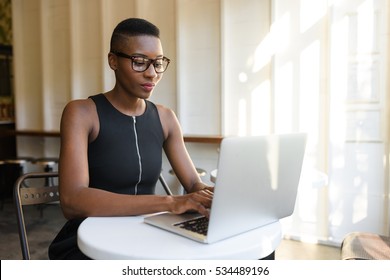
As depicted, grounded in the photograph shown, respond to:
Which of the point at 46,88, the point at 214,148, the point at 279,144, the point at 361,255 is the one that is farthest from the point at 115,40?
the point at 46,88

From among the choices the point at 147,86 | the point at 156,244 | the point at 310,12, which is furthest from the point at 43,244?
the point at 310,12

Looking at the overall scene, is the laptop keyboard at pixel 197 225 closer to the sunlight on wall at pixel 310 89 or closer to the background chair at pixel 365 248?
the background chair at pixel 365 248

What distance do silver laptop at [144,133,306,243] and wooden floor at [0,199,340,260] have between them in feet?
7.14

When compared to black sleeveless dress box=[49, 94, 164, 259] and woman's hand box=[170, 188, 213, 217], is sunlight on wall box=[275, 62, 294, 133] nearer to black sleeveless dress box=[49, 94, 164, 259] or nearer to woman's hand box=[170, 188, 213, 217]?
black sleeveless dress box=[49, 94, 164, 259]

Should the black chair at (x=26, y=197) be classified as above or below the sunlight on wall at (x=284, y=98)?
below

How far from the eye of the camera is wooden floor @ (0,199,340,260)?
Answer: 3.15 m

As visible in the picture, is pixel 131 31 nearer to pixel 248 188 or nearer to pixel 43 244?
pixel 248 188

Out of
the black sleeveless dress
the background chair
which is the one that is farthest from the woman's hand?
the background chair

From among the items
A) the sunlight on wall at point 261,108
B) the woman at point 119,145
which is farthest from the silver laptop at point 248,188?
the sunlight on wall at point 261,108

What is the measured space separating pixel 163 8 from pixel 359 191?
273 centimetres

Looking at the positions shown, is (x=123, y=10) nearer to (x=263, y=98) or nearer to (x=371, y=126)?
(x=263, y=98)

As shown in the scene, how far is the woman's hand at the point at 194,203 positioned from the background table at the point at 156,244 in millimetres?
105

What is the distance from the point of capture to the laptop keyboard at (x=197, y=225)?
3.42ft

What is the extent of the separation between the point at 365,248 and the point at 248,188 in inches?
45.1
